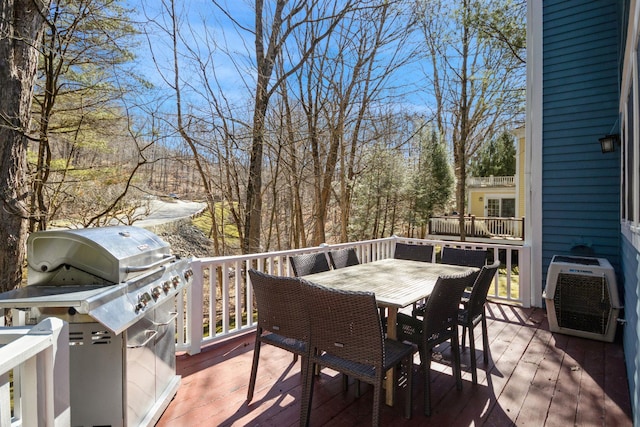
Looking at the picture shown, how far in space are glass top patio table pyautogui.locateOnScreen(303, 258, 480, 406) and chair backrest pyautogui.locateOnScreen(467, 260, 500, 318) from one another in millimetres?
80

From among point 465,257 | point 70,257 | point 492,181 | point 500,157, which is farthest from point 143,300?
point 500,157

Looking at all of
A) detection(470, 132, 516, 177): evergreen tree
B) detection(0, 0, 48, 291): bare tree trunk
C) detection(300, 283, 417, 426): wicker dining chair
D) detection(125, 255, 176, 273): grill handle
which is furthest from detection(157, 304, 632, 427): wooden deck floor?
detection(470, 132, 516, 177): evergreen tree

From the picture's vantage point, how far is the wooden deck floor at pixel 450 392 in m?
2.26

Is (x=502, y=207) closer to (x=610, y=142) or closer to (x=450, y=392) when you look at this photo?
(x=610, y=142)

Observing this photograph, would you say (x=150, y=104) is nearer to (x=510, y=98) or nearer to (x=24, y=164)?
(x=24, y=164)

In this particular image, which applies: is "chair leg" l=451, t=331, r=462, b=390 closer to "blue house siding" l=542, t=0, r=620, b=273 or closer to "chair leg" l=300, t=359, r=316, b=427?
"chair leg" l=300, t=359, r=316, b=427

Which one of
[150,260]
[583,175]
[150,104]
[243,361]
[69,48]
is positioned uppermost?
[69,48]

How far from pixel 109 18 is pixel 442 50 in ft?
30.4

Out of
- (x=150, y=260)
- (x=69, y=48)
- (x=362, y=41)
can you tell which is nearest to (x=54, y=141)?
(x=69, y=48)

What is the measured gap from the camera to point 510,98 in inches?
388

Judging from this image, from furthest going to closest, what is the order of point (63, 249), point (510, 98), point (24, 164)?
point (510, 98) < point (24, 164) < point (63, 249)

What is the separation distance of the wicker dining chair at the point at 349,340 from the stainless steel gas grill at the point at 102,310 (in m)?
0.95

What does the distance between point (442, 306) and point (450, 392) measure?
29.6 inches

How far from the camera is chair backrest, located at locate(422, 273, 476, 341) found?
2270mm
